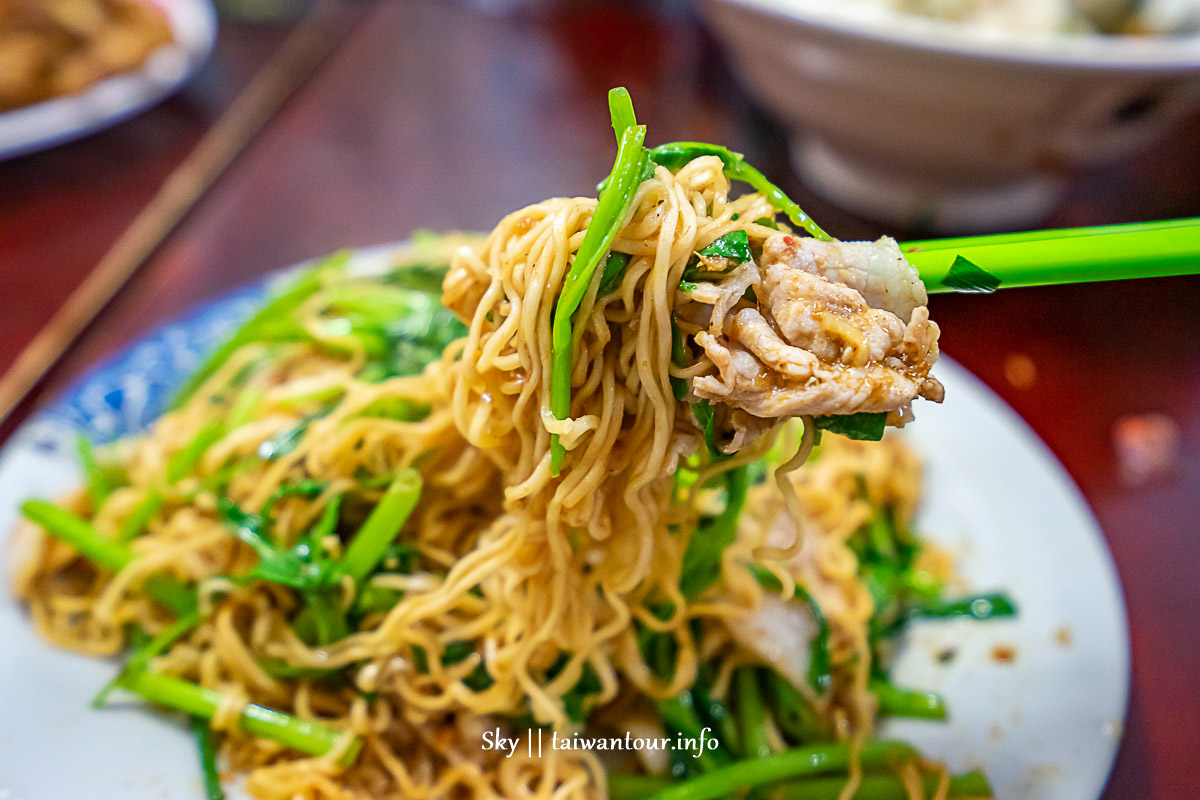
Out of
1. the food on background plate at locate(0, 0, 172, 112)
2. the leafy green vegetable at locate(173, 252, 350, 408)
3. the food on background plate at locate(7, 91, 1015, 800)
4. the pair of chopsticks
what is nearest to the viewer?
the food on background plate at locate(7, 91, 1015, 800)

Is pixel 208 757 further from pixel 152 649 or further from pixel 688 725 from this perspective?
pixel 688 725

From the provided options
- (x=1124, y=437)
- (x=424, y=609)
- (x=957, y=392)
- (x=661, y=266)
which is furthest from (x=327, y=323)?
(x=1124, y=437)

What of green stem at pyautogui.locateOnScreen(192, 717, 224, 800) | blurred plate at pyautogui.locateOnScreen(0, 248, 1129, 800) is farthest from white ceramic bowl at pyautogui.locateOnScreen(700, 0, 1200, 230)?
Answer: green stem at pyautogui.locateOnScreen(192, 717, 224, 800)

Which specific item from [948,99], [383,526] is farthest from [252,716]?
[948,99]

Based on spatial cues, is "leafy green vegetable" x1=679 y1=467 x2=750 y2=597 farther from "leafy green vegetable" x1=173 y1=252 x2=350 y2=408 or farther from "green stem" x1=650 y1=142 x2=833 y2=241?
"leafy green vegetable" x1=173 y1=252 x2=350 y2=408

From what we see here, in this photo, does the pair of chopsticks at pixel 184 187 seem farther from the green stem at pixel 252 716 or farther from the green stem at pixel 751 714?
the green stem at pixel 751 714

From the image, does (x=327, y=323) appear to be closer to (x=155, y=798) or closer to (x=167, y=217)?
(x=155, y=798)

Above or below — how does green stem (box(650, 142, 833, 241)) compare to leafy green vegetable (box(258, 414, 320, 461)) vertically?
above
